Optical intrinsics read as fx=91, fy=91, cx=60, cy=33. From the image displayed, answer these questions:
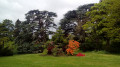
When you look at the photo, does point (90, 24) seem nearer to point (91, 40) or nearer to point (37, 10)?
point (91, 40)

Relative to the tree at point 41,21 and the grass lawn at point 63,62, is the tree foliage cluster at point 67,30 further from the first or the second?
the grass lawn at point 63,62

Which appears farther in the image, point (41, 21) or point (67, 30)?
point (67, 30)

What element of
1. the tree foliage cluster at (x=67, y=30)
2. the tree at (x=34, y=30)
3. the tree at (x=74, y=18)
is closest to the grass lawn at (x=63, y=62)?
the tree foliage cluster at (x=67, y=30)

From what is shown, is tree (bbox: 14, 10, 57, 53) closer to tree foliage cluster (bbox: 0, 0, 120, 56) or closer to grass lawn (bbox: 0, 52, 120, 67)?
tree foliage cluster (bbox: 0, 0, 120, 56)

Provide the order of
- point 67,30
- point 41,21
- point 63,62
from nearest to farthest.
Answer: point 63,62
point 41,21
point 67,30

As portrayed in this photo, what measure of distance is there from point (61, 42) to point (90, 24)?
6.52 meters

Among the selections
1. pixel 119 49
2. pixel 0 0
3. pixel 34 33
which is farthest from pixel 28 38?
pixel 119 49

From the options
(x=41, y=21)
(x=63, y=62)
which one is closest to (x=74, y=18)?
(x=41, y=21)

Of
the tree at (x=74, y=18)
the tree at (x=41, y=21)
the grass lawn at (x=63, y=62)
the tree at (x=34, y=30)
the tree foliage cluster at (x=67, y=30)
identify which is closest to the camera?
the grass lawn at (x=63, y=62)

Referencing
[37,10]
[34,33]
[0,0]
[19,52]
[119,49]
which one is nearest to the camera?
[0,0]

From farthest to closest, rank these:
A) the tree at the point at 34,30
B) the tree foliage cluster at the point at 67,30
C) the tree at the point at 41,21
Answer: the tree at the point at 41,21
the tree at the point at 34,30
the tree foliage cluster at the point at 67,30

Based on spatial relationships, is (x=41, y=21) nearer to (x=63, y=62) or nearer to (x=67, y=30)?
(x=67, y=30)

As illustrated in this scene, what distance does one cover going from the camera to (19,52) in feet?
58.1

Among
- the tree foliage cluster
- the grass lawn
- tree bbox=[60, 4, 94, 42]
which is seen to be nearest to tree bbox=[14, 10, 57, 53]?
the tree foliage cluster
